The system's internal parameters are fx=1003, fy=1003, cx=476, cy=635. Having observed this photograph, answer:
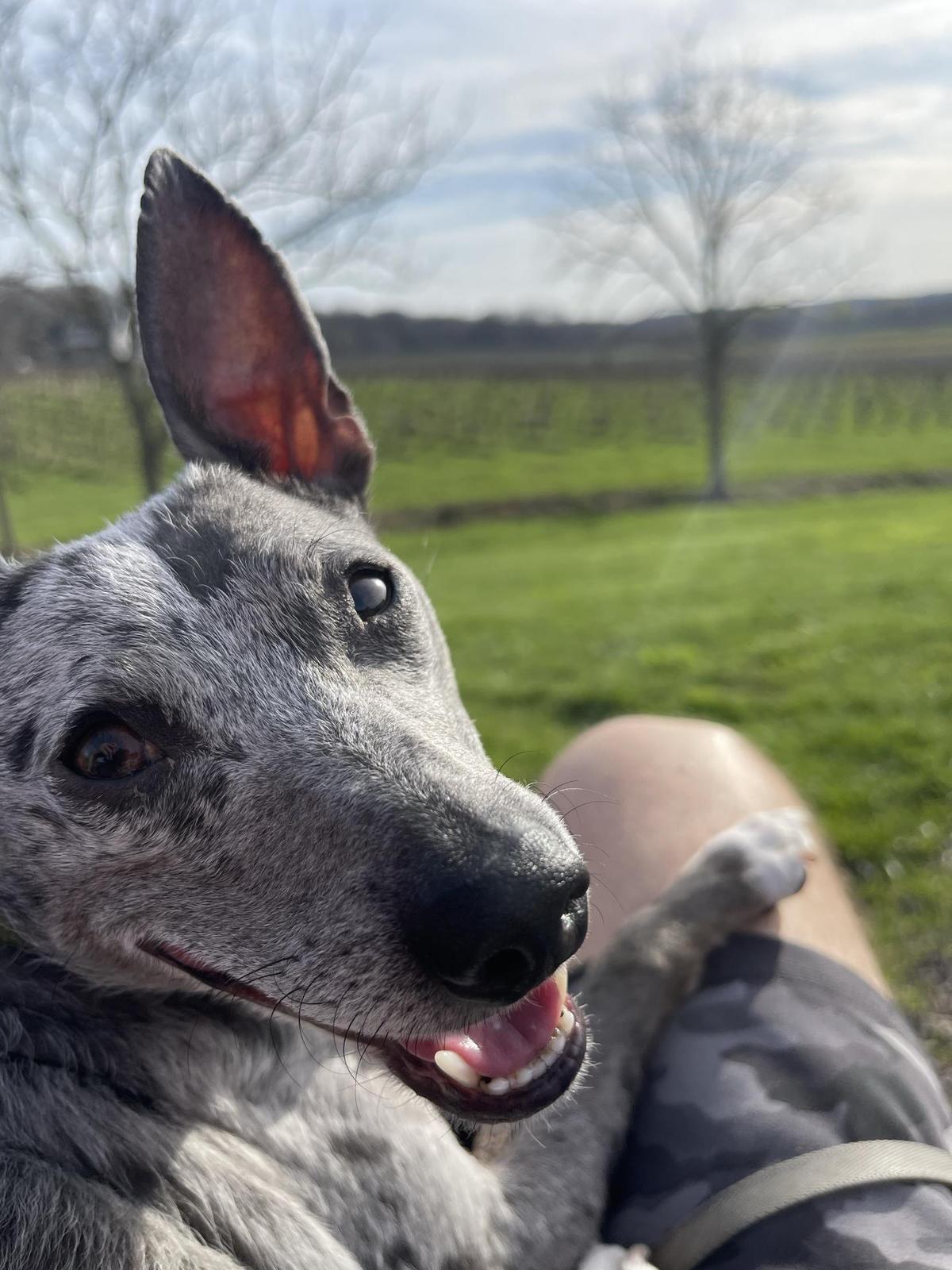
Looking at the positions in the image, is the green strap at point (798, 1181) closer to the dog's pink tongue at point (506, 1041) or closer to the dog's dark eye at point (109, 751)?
the dog's pink tongue at point (506, 1041)

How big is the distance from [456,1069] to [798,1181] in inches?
31.3

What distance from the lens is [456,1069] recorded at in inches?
92.4

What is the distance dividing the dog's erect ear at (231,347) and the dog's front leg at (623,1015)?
73.7 inches

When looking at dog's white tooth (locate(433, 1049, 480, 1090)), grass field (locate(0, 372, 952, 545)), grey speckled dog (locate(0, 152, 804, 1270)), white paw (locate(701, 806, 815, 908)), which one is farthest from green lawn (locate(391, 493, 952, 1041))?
grass field (locate(0, 372, 952, 545))

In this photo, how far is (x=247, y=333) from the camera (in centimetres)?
332

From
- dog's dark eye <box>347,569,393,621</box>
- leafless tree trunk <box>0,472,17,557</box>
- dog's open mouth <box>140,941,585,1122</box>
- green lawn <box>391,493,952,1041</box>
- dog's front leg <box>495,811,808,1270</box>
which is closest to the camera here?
dog's open mouth <box>140,941,585,1122</box>

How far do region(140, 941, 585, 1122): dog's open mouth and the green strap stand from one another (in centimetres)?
42

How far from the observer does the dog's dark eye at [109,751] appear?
248 cm

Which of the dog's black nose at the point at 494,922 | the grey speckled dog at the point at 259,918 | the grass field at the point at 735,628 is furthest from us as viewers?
the grass field at the point at 735,628

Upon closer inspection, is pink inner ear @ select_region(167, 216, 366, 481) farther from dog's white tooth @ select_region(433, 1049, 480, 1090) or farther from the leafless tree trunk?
the leafless tree trunk

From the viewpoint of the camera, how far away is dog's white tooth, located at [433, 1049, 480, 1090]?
234cm

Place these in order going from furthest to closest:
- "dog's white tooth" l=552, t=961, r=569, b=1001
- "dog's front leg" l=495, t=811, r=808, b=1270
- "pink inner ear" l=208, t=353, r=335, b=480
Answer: "pink inner ear" l=208, t=353, r=335, b=480 < "dog's front leg" l=495, t=811, r=808, b=1270 < "dog's white tooth" l=552, t=961, r=569, b=1001

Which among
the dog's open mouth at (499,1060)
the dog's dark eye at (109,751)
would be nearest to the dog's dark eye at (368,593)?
the dog's dark eye at (109,751)

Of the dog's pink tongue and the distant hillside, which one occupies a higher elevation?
the dog's pink tongue
